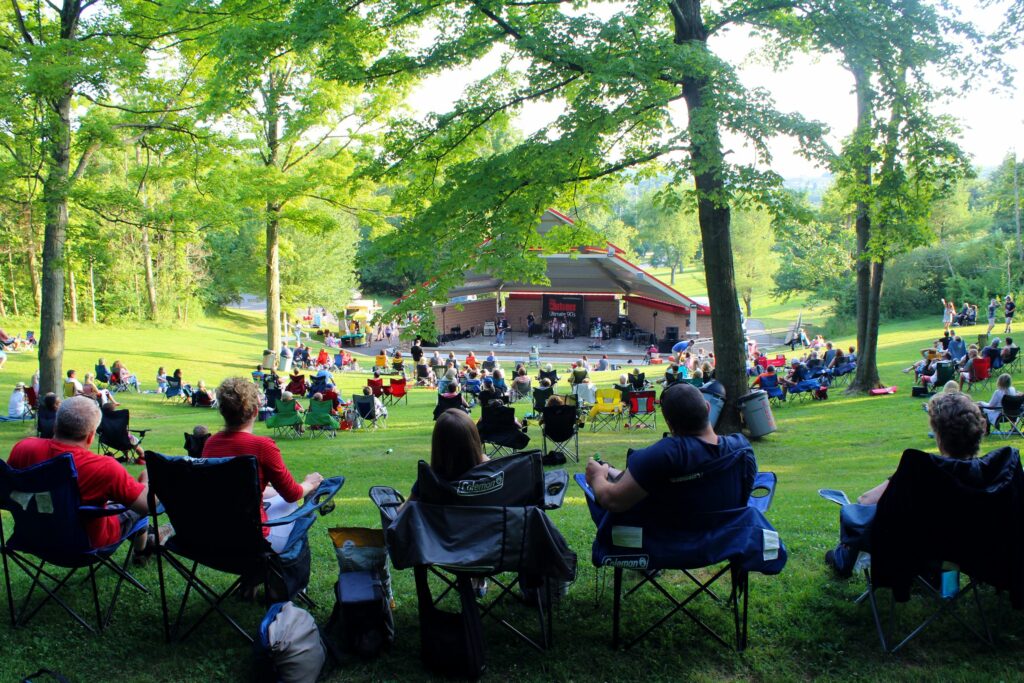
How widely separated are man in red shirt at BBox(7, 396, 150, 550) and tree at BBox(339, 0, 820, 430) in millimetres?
6347

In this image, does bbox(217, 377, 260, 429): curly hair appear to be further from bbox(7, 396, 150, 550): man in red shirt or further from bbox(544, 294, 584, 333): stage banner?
bbox(544, 294, 584, 333): stage banner

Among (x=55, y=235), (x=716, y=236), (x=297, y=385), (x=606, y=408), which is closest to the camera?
(x=716, y=236)

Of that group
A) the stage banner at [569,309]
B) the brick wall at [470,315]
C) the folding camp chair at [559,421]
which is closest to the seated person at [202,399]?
the folding camp chair at [559,421]

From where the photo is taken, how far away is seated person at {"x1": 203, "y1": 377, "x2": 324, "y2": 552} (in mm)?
3793

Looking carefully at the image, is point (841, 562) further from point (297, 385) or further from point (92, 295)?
point (92, 295)

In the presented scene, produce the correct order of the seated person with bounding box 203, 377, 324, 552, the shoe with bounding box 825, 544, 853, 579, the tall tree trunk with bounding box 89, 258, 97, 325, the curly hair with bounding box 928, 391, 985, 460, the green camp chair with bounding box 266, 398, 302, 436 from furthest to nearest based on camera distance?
the tall tree trunk with bounding box 89, 258, 97, 325 < the green camp chair with bounding box 266, 398, 302, 436 < the shoe with bounding box 825, 544, 853, 579 < the seated person with bounding box 203, 377, 324, 552 < the curly hair with bounding box 928, 391, 985, 460

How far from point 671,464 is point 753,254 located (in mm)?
53437

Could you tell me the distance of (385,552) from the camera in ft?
12.6

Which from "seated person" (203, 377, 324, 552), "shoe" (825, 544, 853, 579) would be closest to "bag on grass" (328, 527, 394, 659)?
A: "seated person" (203, 377, 324, 552)

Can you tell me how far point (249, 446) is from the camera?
388cm

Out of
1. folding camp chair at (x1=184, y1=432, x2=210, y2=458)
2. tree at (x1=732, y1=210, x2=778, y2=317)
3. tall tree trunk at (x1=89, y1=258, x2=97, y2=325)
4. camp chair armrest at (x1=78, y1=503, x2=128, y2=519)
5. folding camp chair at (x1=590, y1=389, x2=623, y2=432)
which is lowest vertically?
folding camp chair at (x1=590, y1=389, x2=623, y2=432)

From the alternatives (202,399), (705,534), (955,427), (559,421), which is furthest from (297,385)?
(955,427)

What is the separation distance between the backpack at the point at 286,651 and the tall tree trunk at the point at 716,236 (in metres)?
7.30

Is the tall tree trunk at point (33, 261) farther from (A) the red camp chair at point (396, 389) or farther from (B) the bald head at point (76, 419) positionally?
(B) the bald head at point (76, 419)
